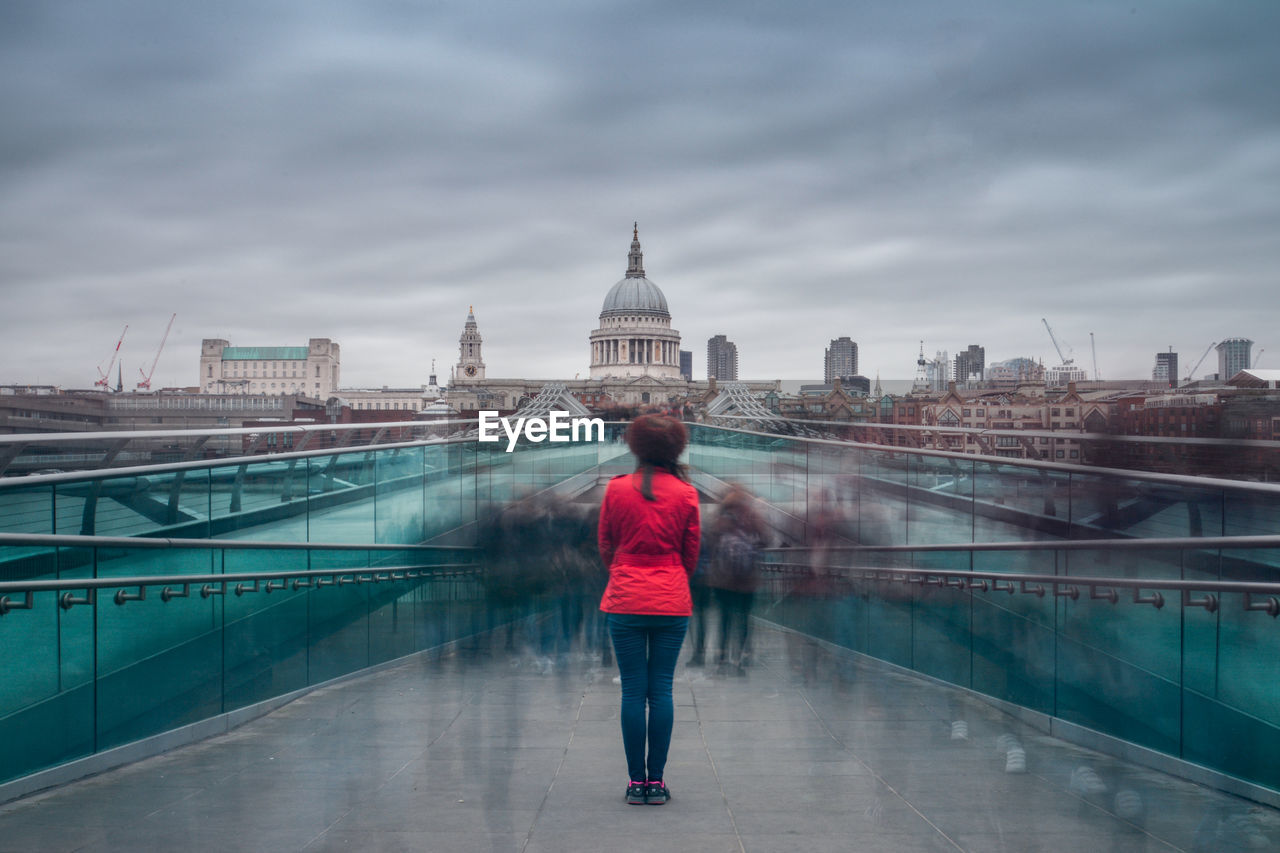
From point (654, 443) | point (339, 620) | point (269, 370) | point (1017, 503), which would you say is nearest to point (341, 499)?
Result: point (339, 620)

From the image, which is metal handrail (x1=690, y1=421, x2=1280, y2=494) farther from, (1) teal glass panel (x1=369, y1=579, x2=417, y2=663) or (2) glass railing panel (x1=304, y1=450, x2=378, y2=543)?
(2) glass railing panel (x1=304, y1=450, x2=378, y2=543)

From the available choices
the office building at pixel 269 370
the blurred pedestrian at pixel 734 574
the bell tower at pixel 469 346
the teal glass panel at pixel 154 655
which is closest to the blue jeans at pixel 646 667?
the teal glass panel at pixel 154 655

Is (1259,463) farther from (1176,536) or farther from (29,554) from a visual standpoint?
(29,554)

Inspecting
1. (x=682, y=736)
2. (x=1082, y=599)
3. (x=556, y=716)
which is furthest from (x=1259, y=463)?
(x=556, y=716)

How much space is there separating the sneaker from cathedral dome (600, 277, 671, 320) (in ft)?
461

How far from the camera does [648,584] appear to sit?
150 inches

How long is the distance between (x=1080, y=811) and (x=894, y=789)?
2.17 ft

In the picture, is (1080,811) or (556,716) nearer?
(1080,811)

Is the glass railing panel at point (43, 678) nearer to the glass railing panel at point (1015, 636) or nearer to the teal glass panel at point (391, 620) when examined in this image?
the teal glass panel at point (391, 620)

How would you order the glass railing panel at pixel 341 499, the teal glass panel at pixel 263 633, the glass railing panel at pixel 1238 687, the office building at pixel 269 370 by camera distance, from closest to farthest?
the glass railing panel at pixel 1238 687
the teal glass panel at pixel 263 633
the glass railing panel at pixel 341 499
the office building at pixel 269 370

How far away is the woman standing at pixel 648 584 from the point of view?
3791 millimetres

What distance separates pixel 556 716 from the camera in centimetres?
494

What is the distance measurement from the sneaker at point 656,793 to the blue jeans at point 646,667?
13cm

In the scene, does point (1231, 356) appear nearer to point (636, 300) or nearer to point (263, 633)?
Result: point (263, 633)
